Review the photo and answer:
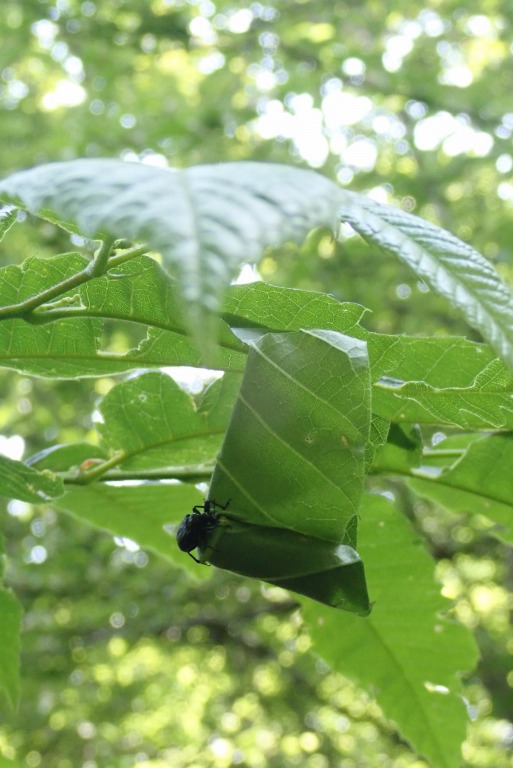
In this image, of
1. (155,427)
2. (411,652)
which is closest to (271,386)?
(155,427)

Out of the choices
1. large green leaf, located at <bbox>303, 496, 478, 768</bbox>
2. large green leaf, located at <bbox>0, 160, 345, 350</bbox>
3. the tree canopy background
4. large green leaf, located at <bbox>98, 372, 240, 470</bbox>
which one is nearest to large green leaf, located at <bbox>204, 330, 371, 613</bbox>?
large green leaf, located at <bbox>0, 160, 345, 350</bbox>

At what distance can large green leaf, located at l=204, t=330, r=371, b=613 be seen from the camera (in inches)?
17.9

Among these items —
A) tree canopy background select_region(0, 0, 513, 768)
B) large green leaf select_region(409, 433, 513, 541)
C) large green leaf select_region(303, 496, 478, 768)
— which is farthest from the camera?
tree canopy background select_region(0, 0, 513, 768)

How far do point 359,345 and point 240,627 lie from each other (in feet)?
13.5

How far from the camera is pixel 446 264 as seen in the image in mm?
389

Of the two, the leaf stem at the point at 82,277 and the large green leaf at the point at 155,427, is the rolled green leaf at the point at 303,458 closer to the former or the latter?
the leaf stem at the point at 82,277

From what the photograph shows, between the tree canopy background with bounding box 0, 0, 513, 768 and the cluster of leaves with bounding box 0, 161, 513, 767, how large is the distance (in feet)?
9.27

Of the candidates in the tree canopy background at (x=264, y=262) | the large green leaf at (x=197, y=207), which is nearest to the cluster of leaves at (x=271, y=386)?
the large green leaf at (x=197, y=207)

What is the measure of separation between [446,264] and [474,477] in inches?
16.0

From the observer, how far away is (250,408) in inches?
18.0

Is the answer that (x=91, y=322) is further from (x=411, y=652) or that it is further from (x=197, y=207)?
(x=411, y=652)

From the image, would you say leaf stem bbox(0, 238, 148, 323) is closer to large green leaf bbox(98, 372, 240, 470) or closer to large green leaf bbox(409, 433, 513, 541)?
large green leaf bbox(98, 372, 240, 470)

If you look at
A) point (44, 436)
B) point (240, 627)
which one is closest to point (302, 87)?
point (44, 436)

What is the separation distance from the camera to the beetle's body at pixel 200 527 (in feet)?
1.69
